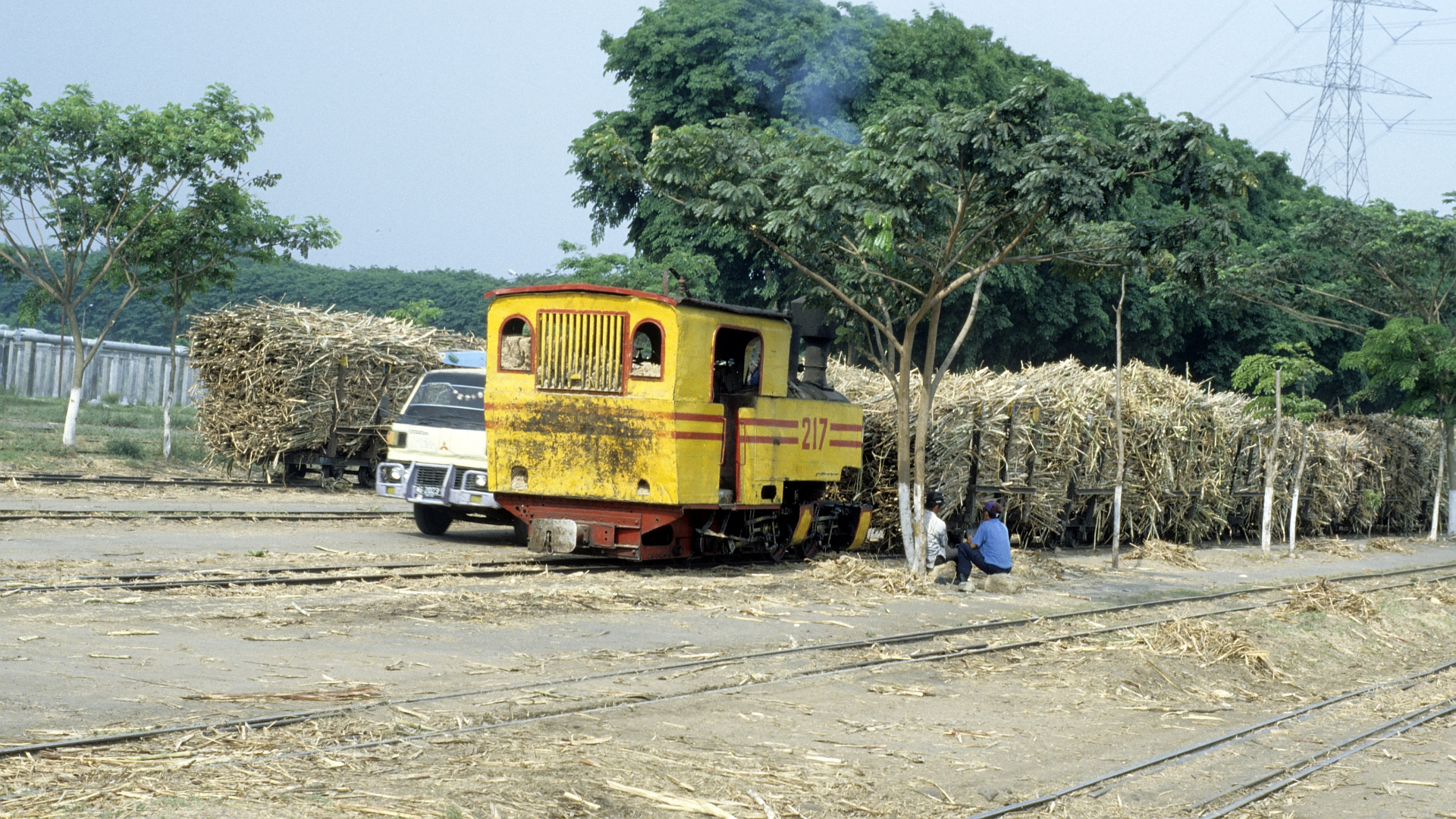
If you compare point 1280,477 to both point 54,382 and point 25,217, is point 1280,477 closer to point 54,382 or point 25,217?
point 25,217

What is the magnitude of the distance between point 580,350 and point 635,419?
102 cm

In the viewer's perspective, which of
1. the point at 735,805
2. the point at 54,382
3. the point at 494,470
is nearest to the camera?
the point at 735,805

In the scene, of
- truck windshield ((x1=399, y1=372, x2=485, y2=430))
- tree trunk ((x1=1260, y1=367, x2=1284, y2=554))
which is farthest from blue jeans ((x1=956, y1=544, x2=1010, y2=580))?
tree trunk ((x1=1260, y1=367, x2=1284, y2=554))

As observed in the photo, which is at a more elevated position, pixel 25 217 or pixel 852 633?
pixel 25 217

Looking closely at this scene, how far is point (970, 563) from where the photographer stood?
1556 cm

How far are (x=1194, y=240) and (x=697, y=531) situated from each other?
22.9ft

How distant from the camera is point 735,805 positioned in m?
6.12

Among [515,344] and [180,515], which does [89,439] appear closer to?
[180,515]

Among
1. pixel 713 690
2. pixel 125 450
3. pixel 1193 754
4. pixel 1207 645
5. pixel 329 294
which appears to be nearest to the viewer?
pixel 1193 754

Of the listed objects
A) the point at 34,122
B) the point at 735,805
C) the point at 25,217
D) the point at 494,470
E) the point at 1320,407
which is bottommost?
the point at 735,805

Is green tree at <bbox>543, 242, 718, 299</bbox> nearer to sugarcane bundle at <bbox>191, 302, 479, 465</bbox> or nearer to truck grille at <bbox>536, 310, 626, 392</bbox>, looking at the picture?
sugarcane bundle at <bbox>191, 302, 479, 465</bbox>

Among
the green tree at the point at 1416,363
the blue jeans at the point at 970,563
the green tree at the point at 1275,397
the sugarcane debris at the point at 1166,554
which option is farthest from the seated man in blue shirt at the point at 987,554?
the green tree at the point at 1416,363

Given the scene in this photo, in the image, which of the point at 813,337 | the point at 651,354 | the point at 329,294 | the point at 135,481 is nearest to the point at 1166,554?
the point at 813,337

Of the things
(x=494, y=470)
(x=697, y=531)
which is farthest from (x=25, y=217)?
(x=697, y=531)
